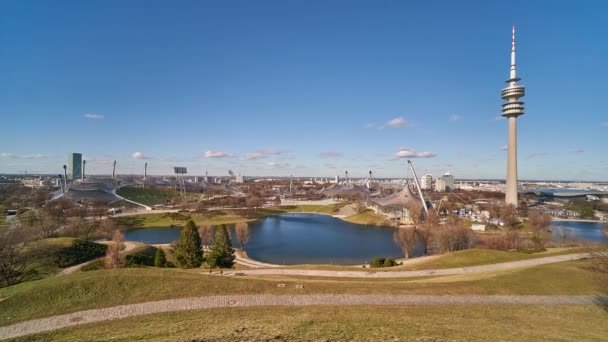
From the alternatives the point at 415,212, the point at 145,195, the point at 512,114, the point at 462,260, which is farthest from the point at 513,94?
the point at 145,195

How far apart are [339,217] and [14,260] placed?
48217 mm

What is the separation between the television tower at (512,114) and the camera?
194 feet

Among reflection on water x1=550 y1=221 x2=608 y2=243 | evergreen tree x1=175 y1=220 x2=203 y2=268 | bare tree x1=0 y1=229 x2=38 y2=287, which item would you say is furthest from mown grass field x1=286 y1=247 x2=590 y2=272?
reflection on water x1=550 y1=221 x2=608 y2=243

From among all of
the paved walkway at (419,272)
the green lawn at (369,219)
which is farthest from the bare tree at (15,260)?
the green lawn at (369,219)

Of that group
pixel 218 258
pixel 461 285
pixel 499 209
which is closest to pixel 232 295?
pixel 461 285

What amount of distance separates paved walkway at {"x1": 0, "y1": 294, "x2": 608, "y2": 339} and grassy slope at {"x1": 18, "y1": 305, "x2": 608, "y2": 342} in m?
0.51

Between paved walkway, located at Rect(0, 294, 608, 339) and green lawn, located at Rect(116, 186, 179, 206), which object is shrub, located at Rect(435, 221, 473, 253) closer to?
paved walkway, located at Rect(0, 294, 608, 339)

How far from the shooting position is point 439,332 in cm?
666

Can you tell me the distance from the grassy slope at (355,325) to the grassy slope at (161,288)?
5.32ft

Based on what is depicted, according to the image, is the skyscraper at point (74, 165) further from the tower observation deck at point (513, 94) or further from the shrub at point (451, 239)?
the tower observation deck at point (513, 94)

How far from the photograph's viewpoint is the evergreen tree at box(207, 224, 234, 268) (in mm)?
19547

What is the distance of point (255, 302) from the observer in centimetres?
902

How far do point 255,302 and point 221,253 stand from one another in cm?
1179

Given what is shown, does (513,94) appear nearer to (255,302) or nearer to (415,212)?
(415,212)
